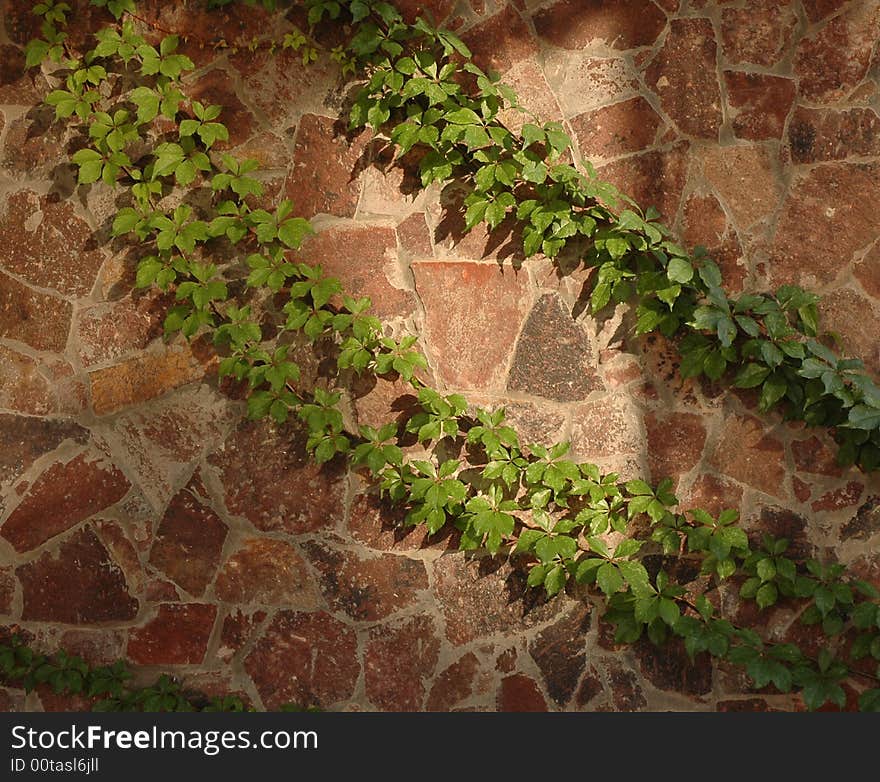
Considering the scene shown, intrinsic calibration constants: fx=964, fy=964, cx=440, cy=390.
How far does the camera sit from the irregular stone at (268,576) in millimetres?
2453

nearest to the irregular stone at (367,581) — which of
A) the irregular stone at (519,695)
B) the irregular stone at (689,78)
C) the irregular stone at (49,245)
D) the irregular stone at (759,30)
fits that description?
the irregular stone at (519,695)

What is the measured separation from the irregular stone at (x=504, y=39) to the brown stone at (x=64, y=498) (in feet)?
4.59

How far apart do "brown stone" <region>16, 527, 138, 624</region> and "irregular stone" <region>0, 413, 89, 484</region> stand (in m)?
0.23

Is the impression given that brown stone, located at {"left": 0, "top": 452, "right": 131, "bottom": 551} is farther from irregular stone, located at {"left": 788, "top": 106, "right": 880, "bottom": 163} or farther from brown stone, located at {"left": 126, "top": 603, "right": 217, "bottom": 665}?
irregular stone, located at {"left": 788, "top": 106, "right": 880, "bottom": 163}

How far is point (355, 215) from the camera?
235 centimetres

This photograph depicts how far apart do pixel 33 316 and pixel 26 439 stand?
320 millimetres

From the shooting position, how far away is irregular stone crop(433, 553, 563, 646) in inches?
94.5

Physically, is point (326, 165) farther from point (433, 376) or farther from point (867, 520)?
point (867, 520)

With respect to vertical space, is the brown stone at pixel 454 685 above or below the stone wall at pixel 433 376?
below

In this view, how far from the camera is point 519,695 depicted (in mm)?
2404

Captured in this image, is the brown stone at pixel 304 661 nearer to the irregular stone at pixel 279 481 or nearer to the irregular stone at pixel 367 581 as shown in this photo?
the irregular stone at pixel 367 581

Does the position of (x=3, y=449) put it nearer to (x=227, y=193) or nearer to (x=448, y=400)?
(x=227, y=193)

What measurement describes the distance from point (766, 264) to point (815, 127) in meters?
0.33

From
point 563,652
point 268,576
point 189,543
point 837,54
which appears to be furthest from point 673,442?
point 189,543
